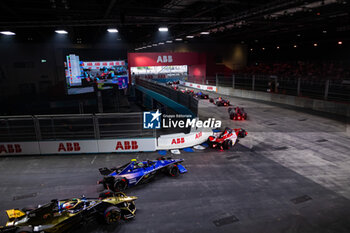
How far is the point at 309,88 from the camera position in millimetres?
19578

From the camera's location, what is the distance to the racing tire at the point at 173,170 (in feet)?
26.9

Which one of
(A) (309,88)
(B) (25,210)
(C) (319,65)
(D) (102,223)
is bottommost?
(D) (102,223)

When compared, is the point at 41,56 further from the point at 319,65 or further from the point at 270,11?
the point at 319,65

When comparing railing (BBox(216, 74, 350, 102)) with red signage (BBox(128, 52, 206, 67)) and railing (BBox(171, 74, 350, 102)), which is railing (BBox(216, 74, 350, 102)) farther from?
red signage (BBox(128, 52, 206, 67))

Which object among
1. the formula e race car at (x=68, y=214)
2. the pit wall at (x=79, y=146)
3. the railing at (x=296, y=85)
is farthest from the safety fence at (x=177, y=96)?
the railing at (x=296, y=85)

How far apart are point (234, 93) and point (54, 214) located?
24.2m

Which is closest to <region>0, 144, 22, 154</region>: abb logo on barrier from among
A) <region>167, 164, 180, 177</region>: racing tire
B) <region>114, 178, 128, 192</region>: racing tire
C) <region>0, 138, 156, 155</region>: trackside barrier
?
<region>0, 138, 156, 155</region>: trackside barrier

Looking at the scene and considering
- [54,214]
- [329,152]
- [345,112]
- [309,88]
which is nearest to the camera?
[54,214]

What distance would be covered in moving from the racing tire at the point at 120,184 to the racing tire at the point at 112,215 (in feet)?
4.54

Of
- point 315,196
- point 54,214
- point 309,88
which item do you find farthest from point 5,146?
point 309,88

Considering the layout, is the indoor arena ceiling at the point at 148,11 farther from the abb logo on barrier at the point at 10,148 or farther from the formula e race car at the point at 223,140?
the abb logo on barrier at the point at 10,148

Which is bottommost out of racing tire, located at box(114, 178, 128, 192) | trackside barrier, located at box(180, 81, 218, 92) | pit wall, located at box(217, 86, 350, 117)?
racing tire, located at box(114, 178, 128, 192)

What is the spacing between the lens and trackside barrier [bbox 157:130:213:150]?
1086 centimetres

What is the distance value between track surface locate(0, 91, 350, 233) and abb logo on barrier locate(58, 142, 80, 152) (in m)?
0.45
